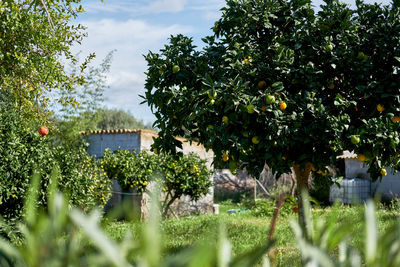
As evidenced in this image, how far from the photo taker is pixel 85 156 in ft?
26.6

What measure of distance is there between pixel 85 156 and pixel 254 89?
4.91 meters

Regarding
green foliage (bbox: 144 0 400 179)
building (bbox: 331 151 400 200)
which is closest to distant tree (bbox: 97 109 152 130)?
building (bbox: 331 151 400 200)

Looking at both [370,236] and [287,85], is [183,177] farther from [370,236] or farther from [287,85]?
[370,236]

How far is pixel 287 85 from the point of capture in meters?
4.52

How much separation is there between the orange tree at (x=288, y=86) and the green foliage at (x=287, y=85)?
0.01 metres

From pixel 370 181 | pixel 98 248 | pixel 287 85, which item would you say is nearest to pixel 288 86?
pixel 287 85

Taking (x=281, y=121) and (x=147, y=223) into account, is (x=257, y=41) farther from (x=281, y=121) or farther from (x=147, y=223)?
(x=147, y=223)

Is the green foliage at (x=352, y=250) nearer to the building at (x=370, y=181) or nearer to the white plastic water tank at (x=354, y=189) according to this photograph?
the building at (x=370, y=181)

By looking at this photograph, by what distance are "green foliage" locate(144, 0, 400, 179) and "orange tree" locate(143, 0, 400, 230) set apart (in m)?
0.01

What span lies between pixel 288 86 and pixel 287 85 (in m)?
0.07

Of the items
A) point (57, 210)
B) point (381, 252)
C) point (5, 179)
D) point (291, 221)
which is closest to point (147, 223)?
point (57, 210)

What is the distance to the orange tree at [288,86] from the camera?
3.90m

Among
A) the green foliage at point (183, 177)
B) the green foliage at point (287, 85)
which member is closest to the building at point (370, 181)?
the green foliage at point (183, 177)

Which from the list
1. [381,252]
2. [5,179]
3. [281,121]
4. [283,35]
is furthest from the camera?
[5,179]
